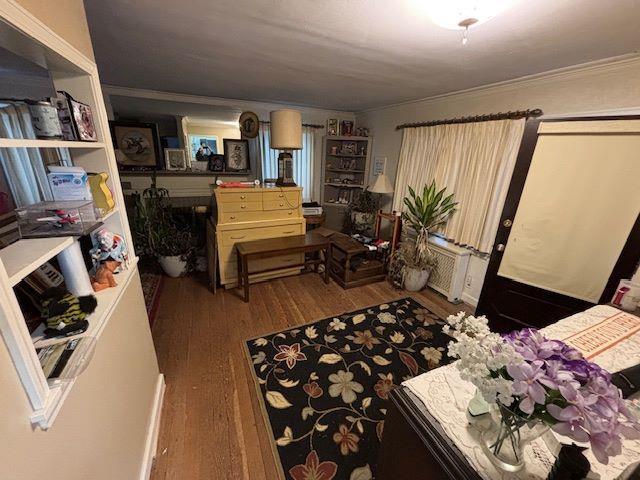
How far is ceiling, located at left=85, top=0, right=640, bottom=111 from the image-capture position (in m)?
1.22

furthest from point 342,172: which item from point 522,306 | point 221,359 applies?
point 221,359

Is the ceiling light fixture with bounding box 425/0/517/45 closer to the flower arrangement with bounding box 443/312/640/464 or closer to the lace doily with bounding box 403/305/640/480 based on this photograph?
the flower arrangement with bounding box 443/312/640/464

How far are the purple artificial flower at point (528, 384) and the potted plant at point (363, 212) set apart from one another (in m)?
3.54

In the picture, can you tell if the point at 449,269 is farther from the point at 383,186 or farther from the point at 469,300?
the point at 383,186

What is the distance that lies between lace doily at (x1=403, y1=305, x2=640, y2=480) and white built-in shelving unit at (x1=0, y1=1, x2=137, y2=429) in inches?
42.6

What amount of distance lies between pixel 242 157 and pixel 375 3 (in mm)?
3240

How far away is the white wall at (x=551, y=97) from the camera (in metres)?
1.68

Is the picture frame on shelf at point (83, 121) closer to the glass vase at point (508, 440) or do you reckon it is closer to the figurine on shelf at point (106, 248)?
the figurine on shelf at point (106, 248)

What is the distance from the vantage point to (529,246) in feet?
7.05

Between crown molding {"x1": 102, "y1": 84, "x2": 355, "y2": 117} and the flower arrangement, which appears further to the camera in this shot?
crown molding {"x1": 102, "y1": 84, "x2": 355, "y2": 117}

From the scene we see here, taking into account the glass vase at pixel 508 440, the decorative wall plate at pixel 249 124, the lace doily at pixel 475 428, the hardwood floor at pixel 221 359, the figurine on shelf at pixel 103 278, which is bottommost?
the hardwood floor at pixel 221 359

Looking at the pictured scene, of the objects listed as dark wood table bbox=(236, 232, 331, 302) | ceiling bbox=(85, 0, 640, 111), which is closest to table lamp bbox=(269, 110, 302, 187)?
ceiling bbox=(85, 0, 640, 111)

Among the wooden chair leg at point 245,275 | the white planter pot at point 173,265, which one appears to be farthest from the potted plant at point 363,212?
the white planter pot at point 173,265

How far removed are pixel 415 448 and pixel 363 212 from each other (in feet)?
11.4
